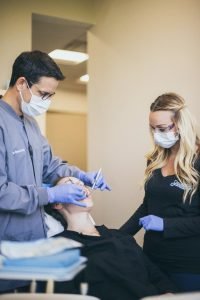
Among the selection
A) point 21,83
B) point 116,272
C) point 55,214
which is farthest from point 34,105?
point 116,272

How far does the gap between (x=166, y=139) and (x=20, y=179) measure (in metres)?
0.69

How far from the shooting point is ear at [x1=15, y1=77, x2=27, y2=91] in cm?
176

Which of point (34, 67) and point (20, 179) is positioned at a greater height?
point (34, 67)

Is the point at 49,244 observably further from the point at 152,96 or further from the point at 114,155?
the point at 114,155

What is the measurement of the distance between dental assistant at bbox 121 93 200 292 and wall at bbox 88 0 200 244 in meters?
0.61

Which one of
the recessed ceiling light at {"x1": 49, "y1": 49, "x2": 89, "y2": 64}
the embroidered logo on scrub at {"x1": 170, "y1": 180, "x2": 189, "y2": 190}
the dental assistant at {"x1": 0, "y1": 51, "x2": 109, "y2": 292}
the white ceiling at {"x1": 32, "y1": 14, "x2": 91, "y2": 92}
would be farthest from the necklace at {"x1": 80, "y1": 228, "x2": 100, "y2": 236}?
the recessed ceiling light at {"x1": 49, "y1": 49, "x2": 89, "y2": 64}

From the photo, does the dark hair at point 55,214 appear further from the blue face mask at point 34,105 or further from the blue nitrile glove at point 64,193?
the blue face mask at point 34,105

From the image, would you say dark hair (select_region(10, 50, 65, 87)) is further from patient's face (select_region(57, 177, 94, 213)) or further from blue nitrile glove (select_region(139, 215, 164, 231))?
blue nitrile glove (select_region(139, 215, 164, 231))

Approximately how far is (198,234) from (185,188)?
8.0 inches

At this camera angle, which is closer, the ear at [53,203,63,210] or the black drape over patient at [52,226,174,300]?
the black drape over patient at [52,226,174,300]

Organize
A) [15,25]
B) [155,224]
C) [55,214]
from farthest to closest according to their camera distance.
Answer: [15,25], [55,214], [155,224]

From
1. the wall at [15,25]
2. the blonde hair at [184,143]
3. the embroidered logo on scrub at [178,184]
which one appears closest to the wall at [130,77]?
the wall at [15,25]

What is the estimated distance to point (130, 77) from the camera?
120 inches

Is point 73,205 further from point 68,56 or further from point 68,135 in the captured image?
point 68,135
